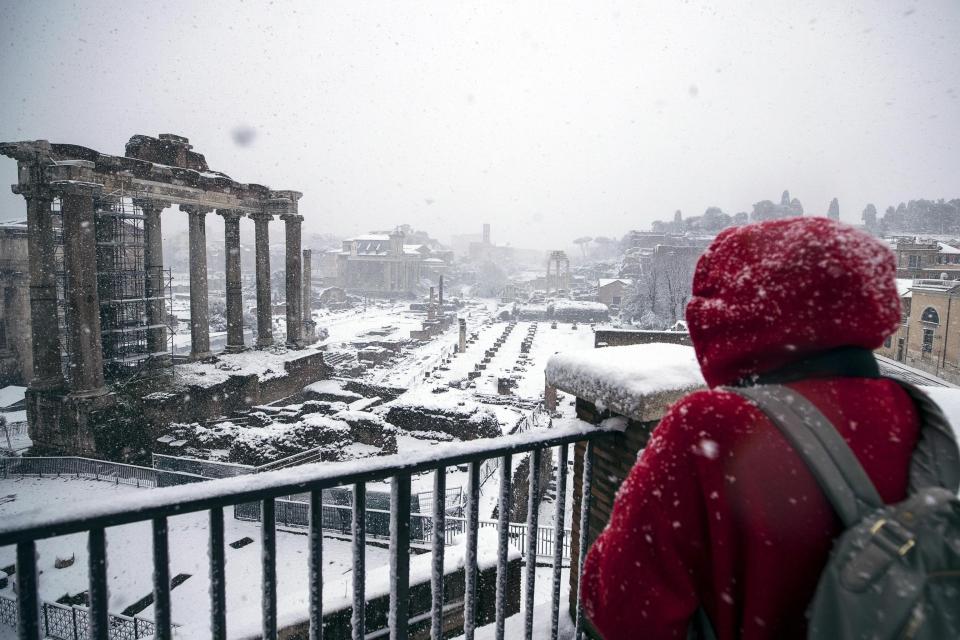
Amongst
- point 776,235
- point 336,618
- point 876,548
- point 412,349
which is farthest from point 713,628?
point 412,349

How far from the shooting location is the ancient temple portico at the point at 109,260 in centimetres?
1475

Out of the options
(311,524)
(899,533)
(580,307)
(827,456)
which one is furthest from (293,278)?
(580,307)

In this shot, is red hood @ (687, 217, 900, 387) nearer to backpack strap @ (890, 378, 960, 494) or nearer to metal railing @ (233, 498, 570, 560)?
backpack strap @ (890, 378, 960, 494)

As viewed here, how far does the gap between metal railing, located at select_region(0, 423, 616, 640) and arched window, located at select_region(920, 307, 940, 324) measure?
1092 inches

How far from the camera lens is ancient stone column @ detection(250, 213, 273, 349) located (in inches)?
928

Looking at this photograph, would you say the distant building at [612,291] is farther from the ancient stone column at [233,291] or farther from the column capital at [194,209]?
the column capital at [194,209]

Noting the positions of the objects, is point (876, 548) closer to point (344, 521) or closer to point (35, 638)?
point (35, 638)

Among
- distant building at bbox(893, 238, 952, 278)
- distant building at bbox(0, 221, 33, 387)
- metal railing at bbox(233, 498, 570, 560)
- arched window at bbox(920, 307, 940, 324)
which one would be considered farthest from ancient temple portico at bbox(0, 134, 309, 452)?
distant building at bbox(893, 238, 952, 278)

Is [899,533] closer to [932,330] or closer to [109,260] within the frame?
[109,260]

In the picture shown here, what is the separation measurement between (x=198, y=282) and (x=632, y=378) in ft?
76.1

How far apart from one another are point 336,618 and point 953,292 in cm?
2681

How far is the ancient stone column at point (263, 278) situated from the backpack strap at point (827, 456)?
82.0 ft

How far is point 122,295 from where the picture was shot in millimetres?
18703

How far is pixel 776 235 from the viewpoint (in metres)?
1.14
